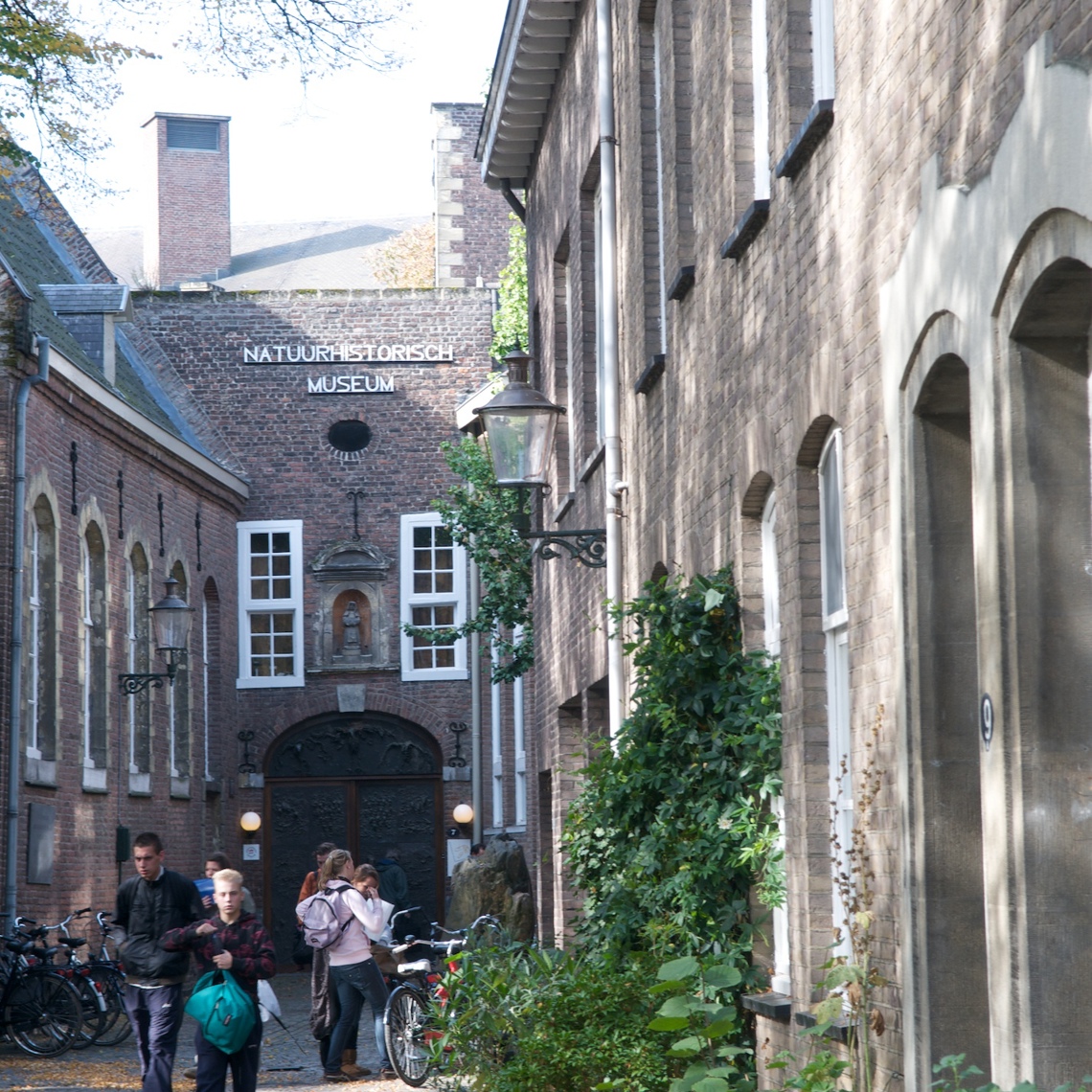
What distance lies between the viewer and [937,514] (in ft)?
17.7

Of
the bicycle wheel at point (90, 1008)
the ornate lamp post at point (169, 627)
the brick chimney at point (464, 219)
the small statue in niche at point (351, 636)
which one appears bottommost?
the bicycle wheel at point (90, 1008)

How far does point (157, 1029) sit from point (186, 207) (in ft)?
109

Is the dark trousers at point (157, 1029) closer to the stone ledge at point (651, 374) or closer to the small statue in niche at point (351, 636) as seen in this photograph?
the stone ledge at point (651, 374)

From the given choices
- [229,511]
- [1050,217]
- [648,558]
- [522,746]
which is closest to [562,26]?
[648,558]

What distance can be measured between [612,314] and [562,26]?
131 inches

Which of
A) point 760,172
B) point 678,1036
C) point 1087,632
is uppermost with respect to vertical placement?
point 760,172

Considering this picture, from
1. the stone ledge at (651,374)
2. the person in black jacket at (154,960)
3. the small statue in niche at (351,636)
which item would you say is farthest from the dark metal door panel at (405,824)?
the stone ledge at (651,374)

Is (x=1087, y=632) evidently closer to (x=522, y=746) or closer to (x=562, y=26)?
(x=562, y=26)

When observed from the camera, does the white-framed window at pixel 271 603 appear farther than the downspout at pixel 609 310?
Yes

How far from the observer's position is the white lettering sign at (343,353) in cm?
3008

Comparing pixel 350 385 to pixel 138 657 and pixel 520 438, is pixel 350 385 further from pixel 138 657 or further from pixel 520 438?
pixel 520 438

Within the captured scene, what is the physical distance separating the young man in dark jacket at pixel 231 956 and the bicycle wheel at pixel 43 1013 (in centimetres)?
651

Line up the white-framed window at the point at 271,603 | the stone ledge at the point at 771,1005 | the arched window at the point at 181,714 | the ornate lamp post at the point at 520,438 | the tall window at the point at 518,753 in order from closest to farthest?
the stone ledge at the point at 771,1005 < the ornate lamp post at the point at 520,438 < the tall window at the point at 518,753 < the arched window at the point at 181,714 < the white-framed window at the point at 271,603

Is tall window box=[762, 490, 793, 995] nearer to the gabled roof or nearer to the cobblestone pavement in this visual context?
the cobblestone pavement
